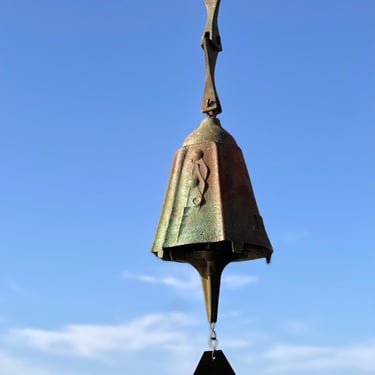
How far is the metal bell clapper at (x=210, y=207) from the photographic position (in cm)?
473

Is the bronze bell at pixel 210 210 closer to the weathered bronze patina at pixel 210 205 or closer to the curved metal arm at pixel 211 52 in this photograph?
the weathered bronze patina at pixel 210 205

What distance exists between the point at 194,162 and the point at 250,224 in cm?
63

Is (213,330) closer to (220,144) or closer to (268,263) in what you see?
(268,263)

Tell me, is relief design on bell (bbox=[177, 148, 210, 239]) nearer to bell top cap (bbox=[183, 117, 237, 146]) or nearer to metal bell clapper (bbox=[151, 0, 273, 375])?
metal bell clapper (bbox=[151, 0, 273, 375])

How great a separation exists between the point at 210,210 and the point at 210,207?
0.08 feet

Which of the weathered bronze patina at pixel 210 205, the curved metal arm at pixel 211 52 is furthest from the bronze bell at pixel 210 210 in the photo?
the curved metal arm at pixel 211 52

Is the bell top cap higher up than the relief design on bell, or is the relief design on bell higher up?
the bell top cap

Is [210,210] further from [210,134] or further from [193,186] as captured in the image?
[210,134]

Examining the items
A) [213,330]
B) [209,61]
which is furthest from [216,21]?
[213,330]

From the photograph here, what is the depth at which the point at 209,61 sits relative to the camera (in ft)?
17.1

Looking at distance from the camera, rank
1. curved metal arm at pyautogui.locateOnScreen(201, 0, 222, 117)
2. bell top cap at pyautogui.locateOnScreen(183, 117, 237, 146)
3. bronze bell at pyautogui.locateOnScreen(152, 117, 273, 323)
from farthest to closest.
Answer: curved metal arm at pyautogui.locateOnScreen(201, 0, 222, 117) → bell top cap at pyautogui.locateOnScreen(183, 117, 237, 146) → bronze bell at pyautogui.locateOnScreen(152, 117, 273, 323)

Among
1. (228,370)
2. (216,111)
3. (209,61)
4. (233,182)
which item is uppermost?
(209,61)

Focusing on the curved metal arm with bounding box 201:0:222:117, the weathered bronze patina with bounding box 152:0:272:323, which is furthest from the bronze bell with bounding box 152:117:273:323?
the curved metal arm with bounding box 201:0:222:117

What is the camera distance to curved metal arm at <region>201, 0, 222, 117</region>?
5137mm
